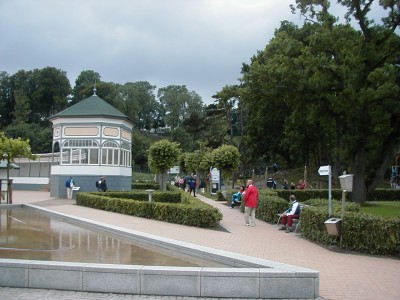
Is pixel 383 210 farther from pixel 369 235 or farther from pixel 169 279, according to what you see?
pixel 169 279

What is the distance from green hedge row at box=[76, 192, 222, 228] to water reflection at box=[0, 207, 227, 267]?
123 inches

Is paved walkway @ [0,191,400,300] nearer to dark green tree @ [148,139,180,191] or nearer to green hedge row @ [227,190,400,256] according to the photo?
green hedge row @ [227,190,400,256]

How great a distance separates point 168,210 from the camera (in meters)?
17.1

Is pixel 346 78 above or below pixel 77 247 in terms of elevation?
above

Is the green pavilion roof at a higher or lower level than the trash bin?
higher

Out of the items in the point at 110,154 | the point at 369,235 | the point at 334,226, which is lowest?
the point at 369,235

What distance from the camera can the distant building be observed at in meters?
31.6

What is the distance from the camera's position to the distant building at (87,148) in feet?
104

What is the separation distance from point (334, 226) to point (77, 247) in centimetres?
644

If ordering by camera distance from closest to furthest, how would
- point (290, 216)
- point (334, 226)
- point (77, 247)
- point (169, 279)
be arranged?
1. point (169, 279)
2. point (77, 247)
3. point (334, 226)
4. point (290, 216)

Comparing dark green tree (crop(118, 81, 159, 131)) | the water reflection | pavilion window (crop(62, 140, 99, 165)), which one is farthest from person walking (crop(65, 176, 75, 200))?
dark green tree (crop(118, 81, 159, 131))

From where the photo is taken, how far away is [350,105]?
2717 centimetres

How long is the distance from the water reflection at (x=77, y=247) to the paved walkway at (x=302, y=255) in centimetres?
167

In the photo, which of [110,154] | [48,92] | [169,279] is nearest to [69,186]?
[110,154]
